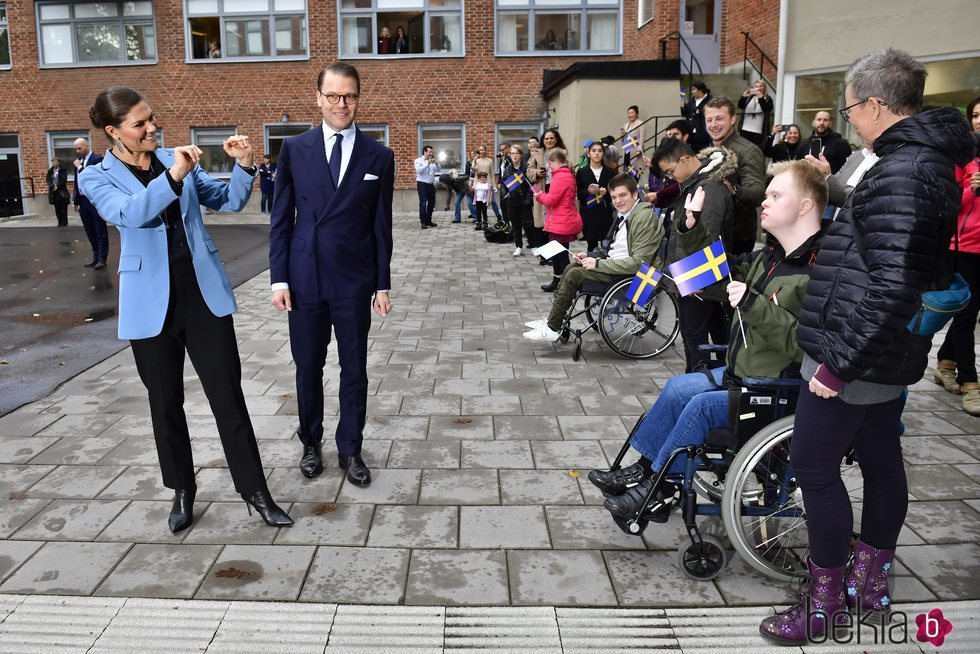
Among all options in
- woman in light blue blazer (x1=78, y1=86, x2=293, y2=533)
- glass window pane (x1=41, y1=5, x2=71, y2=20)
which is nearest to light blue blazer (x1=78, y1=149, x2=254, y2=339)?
woman in light blue blazer (x1=78, y1=86, x2=293, y2=533)

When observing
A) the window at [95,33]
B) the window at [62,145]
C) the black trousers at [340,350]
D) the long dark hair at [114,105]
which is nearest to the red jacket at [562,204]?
the black trousers at [340,350]

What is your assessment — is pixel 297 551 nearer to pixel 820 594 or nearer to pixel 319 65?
pixel 820 594

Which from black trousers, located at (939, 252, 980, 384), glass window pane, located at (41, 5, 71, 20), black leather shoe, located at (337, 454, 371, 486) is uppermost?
glass window pane, located at (41, 5, 71, 20)

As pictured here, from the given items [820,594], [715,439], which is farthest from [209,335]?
[820,594]

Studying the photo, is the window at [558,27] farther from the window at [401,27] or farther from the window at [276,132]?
the window at [276,132]

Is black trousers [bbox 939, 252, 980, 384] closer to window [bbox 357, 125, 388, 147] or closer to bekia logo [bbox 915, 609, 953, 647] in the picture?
bekia logo [bbox 915, 609, 953, 647]

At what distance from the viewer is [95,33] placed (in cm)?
2419

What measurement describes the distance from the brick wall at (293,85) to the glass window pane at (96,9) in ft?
4.52

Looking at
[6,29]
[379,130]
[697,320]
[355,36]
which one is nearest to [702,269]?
[697,320]

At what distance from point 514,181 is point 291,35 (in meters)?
13.4

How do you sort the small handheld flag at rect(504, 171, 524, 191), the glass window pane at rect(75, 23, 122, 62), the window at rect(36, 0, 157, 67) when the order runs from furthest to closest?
the glass window pane at rect(75, 23, 122, 62), the window at rect(36, 0, 157, 67), the small handheld flag at rect(504, 171, 524, 191)

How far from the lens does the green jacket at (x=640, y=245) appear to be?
6.59m

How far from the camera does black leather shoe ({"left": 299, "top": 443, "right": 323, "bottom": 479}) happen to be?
423cm

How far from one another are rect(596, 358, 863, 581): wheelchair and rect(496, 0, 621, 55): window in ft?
71.2
